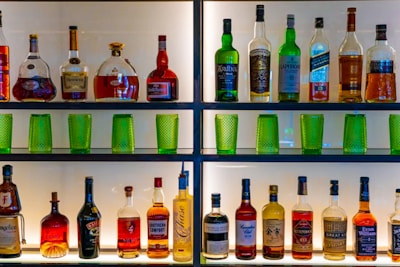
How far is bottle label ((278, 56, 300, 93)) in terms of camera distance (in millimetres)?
1957

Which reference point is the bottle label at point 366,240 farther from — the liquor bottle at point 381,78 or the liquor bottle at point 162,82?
the liquor bottle at point 162,82

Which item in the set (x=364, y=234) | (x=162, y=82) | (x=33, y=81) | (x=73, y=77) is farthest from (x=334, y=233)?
(x=33, y=81)

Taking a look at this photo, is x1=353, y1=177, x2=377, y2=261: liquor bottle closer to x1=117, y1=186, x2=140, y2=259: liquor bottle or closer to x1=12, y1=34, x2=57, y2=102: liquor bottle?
x1=117, y1=186, x2=140, y2=259: liquor bottle

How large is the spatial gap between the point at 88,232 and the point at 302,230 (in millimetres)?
753

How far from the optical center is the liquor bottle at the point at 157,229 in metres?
2.00

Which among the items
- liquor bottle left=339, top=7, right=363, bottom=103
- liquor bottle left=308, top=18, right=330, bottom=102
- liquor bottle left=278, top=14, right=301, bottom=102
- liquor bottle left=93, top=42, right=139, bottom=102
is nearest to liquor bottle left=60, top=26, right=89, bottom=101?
liquor bottle left=93, top=42, right=139, bottom=102

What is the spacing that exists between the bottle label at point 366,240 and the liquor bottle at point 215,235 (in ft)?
1.51

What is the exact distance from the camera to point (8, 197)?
201 centimetres

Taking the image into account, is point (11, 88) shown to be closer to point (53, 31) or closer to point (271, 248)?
point (53, 31)

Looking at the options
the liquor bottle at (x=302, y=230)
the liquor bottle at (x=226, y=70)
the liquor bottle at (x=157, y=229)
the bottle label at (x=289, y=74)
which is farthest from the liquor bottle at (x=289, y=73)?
the liquor bottle at (x=157, y=229)

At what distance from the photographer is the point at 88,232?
2.00 m

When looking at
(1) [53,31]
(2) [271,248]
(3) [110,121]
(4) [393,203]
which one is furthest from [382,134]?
(1) [53,31]

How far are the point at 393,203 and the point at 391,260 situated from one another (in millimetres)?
261

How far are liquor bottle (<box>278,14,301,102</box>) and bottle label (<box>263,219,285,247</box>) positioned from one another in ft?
1.42
